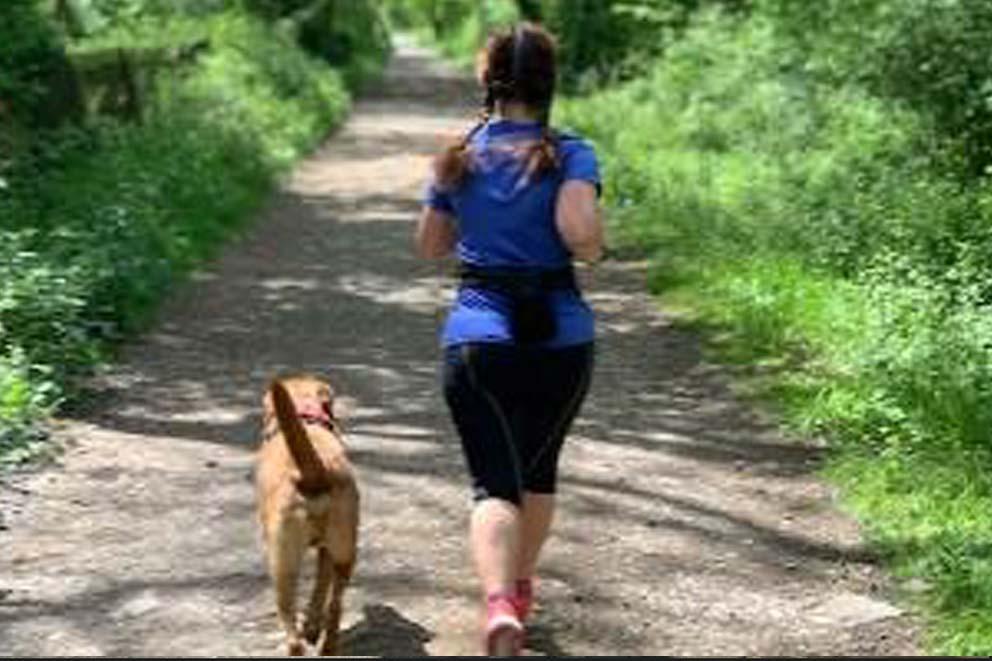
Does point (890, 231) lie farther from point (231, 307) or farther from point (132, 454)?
point (132, 454)

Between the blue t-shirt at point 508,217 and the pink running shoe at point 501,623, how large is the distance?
2.50 ft

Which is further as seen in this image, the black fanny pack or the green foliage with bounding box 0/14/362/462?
the green foliage with bounding box 0/14/362/462

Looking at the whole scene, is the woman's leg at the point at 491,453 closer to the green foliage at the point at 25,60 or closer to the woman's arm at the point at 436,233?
the woman's arm at the point at 436,233

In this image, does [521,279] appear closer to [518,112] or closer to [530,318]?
[530,318]

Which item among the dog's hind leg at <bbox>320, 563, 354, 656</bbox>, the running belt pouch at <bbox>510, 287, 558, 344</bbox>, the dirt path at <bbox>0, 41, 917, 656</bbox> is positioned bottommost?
the dirt path at <bbox>0, 41, 917, 656</bbox>

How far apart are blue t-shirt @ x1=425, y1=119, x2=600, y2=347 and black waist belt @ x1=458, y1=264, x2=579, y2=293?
0.06 feet

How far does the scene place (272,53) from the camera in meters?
29.2

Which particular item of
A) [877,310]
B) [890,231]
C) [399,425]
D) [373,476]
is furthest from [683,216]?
[373,476]

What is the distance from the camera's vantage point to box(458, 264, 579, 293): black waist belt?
198 inches

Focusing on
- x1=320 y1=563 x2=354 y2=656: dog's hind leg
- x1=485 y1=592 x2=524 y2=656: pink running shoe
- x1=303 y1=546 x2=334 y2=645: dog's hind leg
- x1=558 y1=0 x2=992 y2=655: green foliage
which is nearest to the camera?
x1=485 y1=592 x2=524 y2=656: pink running shoe

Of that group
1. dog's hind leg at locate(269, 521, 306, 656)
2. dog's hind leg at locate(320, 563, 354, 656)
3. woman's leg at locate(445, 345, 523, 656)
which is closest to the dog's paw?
dog's hind leg at locate(320, 563, 354, 656)

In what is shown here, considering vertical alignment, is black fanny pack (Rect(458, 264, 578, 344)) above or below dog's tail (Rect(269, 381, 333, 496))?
above

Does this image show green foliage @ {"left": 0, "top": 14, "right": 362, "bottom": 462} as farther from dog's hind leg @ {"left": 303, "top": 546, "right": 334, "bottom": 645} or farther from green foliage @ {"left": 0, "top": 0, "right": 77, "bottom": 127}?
dog's hind leg @ {"left": 303, "top": 546, "right": 334, "bottom": 645}

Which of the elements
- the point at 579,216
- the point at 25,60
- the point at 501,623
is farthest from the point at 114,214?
the point at 501,623
